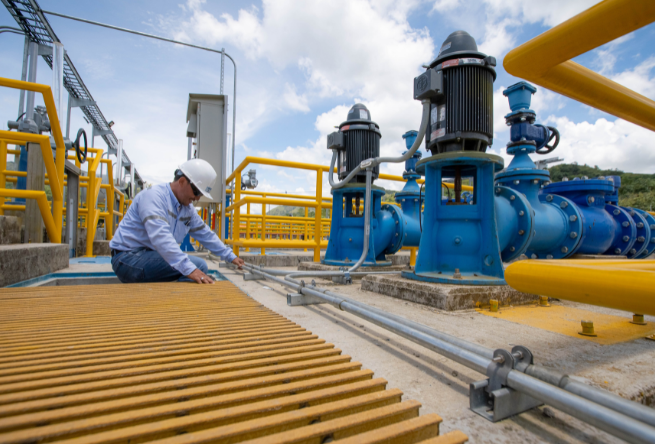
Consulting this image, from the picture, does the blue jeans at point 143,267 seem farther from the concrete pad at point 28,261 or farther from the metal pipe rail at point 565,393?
the metal pipe rail at point 565,393

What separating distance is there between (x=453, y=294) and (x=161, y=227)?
79.6 inches

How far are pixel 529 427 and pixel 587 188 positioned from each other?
3.55 metres

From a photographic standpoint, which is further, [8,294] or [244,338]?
[8,294]

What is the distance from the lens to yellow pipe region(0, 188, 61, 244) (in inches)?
104

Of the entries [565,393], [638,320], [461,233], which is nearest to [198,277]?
[461,233]

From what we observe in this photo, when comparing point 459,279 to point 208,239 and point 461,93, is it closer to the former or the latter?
point 461,93

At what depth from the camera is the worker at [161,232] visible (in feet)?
7.98

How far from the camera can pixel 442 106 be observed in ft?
7.75

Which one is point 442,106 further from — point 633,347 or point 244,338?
point 244,338

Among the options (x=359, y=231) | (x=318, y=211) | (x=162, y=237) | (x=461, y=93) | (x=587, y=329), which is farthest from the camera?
(x=318, y=211)

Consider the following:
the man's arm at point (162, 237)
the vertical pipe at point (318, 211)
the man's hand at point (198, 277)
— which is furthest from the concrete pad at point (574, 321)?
the vertical pipe at point (318, 211)

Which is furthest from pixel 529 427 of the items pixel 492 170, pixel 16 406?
pixel 492 170

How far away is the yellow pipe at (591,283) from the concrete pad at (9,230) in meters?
4.12

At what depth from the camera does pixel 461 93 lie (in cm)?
227
